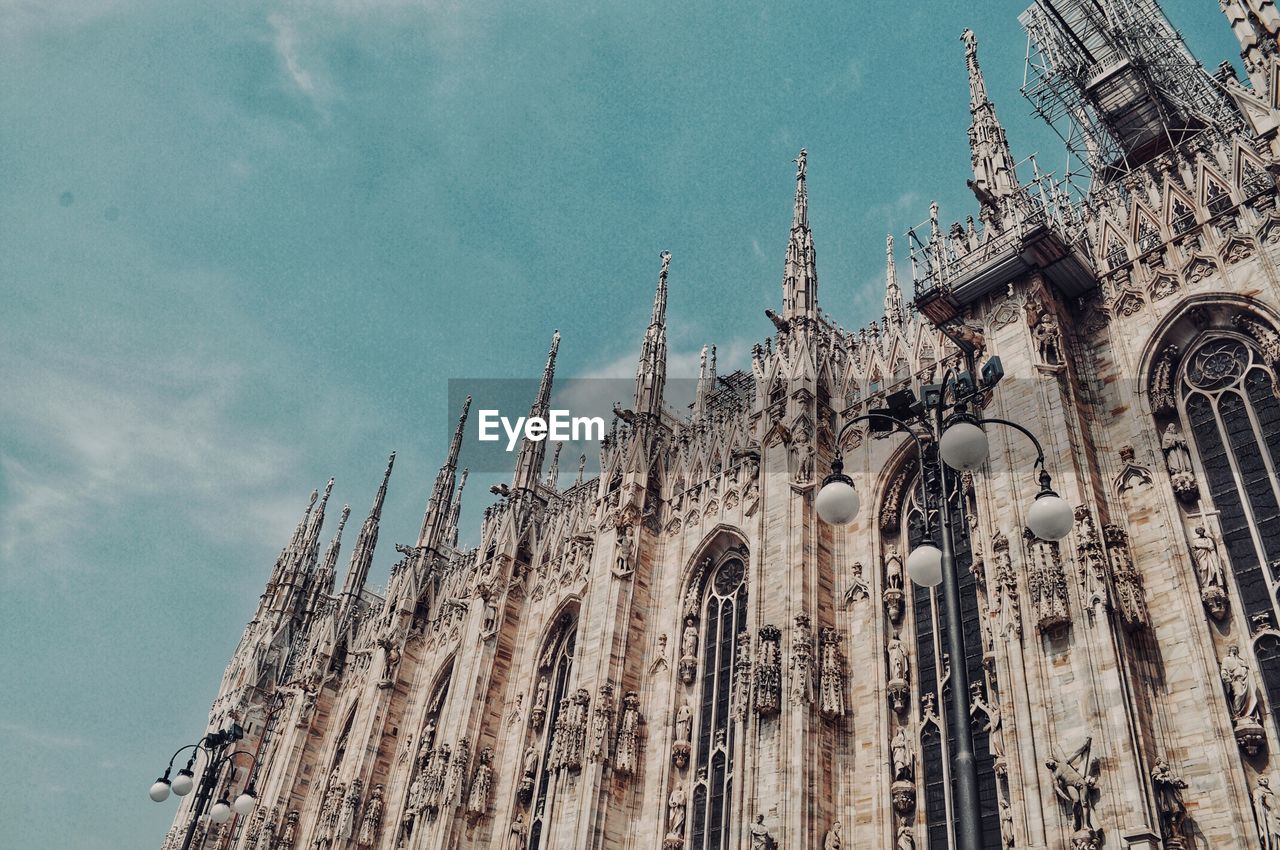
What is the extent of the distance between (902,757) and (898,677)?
1.58m

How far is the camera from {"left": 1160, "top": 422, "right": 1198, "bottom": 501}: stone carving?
56.1 feet

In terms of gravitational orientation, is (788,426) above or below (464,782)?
above

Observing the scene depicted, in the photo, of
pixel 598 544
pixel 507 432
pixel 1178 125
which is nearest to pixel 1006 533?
pixel 598 544

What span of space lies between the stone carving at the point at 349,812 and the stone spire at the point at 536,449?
1158 cm

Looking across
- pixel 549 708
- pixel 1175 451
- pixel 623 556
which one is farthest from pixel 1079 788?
pixel 549 708

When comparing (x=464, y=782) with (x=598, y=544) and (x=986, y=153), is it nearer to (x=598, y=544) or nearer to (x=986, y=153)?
(x=598, y=544)

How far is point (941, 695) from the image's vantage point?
1875cm

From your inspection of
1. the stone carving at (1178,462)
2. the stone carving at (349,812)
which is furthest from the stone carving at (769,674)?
the stone carving at (349,812)

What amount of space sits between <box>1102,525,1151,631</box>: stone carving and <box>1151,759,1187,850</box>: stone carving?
2.27 m

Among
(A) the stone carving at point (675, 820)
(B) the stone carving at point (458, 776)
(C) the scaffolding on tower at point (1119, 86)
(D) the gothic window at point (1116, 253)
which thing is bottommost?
(A) the stone carving at point (675, 820)

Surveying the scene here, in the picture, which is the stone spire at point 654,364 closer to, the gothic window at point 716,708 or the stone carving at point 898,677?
the gothic window at point 716,708

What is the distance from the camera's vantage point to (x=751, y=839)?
18.7 m

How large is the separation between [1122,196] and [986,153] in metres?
3.80

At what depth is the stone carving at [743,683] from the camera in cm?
2069
